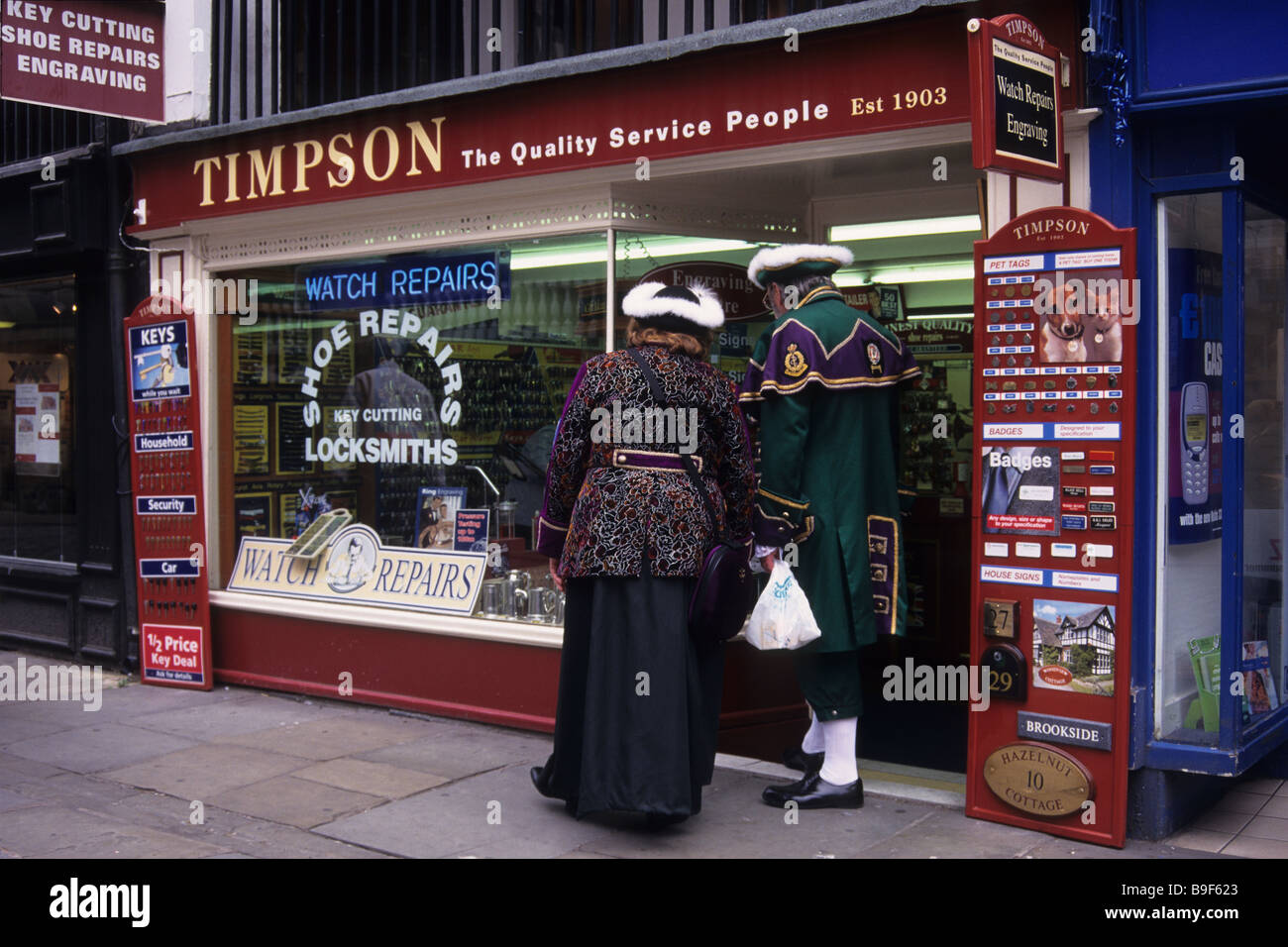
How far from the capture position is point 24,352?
31.9ft

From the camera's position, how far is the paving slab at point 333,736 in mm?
6668

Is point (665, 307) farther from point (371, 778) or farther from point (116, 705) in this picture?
point (116, 705)

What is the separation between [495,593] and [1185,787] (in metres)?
3.61

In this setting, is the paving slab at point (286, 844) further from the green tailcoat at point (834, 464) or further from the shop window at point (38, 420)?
the shop window at point (38, 420)

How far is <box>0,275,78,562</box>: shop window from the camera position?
30.6 ft

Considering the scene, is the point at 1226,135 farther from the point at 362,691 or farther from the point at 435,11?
the point at 362,691

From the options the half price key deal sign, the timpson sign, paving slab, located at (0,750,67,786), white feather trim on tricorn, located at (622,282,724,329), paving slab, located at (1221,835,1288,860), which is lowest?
paving slab, located at (1221,835,1288,860)

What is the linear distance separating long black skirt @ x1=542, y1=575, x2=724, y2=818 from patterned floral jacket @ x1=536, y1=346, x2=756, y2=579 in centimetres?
13

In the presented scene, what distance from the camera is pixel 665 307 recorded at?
533 cm

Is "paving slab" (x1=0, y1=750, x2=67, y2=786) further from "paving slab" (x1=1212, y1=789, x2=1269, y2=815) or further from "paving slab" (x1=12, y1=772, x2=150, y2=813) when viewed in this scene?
"paving slab" (x1=1212, y1=789, x2=1269, y2=815)

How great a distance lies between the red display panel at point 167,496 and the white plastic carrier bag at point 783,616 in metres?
4.23

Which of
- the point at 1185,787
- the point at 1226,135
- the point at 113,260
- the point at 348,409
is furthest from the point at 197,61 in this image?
the point at 1185,787

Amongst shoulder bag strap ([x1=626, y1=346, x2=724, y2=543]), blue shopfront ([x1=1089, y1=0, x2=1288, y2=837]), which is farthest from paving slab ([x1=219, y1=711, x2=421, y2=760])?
blue shopfront ([x1=1089, y1=0, x2=1288, y2=837])

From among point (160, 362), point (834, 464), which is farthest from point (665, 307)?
point (160, 362)
